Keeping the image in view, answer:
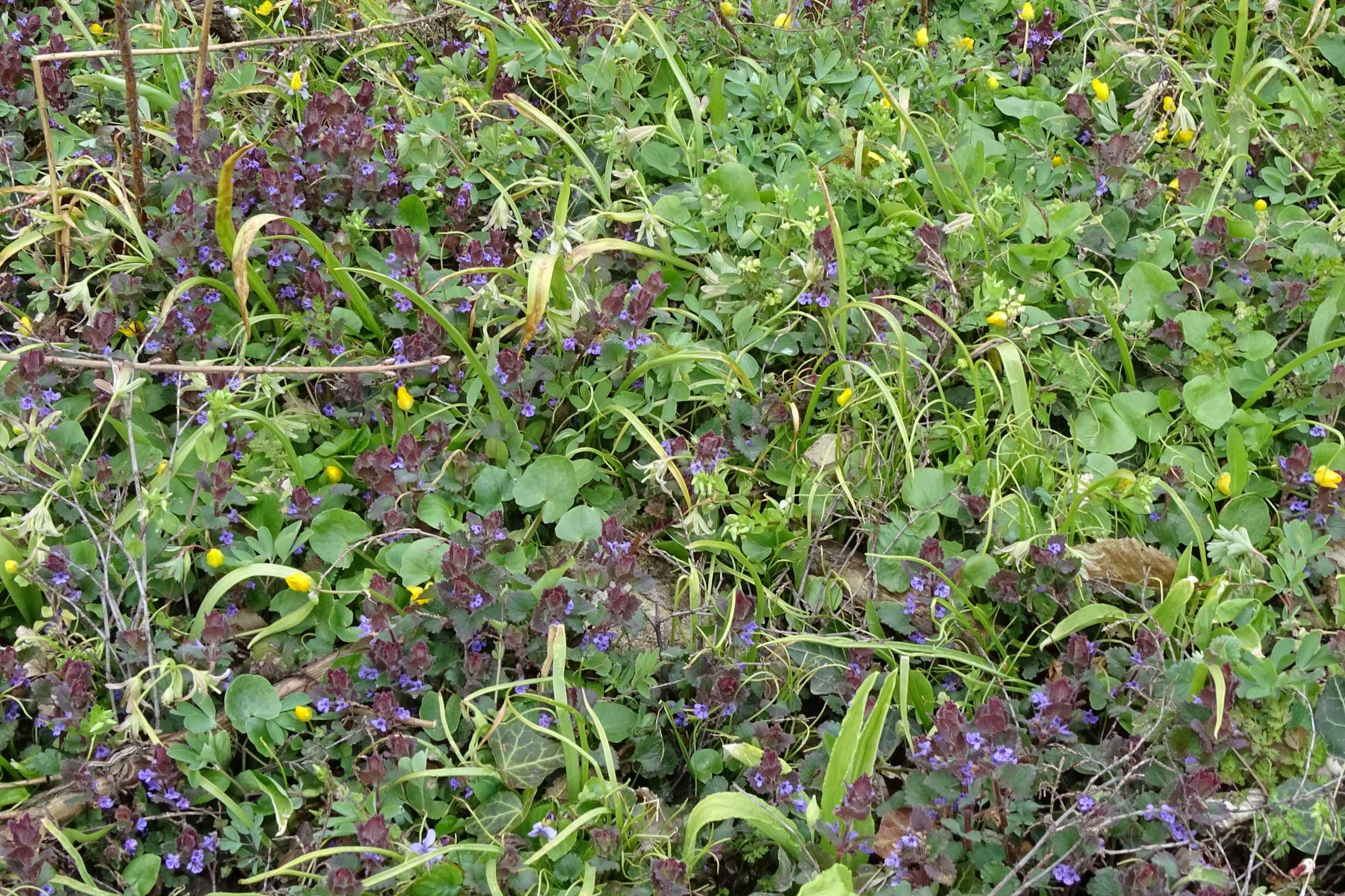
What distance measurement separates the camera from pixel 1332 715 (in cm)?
203

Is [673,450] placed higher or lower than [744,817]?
higher

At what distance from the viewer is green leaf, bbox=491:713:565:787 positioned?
2.01 m

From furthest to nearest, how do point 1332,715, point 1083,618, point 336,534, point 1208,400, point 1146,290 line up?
point 1146,290 < point 1208,400 < point 336,534 < point 1083,618 < point 1332,715

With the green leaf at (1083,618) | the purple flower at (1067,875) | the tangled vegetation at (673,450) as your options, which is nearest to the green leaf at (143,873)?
the tangled vegetation at (673,450)

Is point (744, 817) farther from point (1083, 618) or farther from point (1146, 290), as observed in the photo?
point (1146, 290)

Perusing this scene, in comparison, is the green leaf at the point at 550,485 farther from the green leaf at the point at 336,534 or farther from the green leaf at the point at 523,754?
the green leaf at the point at 523,754

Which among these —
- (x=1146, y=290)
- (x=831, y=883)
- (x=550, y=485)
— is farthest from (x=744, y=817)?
(x=1146, y=290)

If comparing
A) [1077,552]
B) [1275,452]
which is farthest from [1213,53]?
[1077,552]

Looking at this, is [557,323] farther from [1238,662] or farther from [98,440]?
[1238,662]

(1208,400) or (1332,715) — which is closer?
(1332,715)

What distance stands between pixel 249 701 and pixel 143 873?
0.33 m

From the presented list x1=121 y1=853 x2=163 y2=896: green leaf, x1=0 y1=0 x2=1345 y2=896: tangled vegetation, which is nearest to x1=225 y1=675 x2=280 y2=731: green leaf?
x1=0 y1=0 x2=1345 y2=896: tangled vegetation

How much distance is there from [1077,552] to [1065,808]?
0.53 metres

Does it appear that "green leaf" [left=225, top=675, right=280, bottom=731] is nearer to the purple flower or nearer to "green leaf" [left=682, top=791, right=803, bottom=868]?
"green leaf" [left=682, top=791, right=803, bottom=868]
